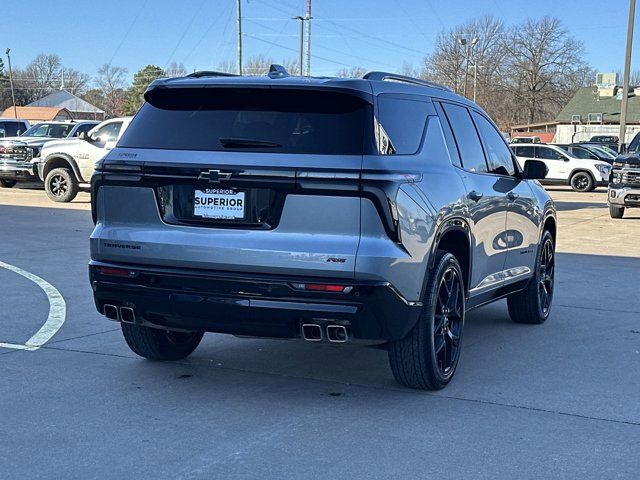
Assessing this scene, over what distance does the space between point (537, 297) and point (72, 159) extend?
50.4ft

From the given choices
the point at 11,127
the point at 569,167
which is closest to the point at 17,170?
the point at 11,127

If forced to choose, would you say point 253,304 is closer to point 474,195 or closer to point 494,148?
point 474,195

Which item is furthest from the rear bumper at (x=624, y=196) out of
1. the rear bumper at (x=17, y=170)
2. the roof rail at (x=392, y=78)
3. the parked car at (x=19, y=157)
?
the rear bumper at (x=17, y=170)

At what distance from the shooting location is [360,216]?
16.0 feet

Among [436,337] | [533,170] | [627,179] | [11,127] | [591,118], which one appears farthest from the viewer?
[591,118]

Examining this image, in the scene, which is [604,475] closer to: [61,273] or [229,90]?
[229,90]

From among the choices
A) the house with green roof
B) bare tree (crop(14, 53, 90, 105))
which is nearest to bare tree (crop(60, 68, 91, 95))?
bare tree (crop(14, 53, 90, 105))

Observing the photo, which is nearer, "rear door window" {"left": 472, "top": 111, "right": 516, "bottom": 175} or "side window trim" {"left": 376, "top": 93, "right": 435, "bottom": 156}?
"side window trim" {"left": 376, "top": 93, "right": 435, "bottom": 156}

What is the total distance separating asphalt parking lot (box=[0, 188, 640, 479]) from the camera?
14.2 feet

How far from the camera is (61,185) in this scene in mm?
21484

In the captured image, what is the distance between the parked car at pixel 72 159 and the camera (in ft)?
68.2

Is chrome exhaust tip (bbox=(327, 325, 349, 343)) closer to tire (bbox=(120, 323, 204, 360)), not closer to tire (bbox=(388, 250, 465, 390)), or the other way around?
tire (bbox=(388, 250, 465, 390))

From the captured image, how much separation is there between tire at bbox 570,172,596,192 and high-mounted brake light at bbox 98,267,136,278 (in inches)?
1147

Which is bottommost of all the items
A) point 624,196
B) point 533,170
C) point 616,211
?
point 616,211
